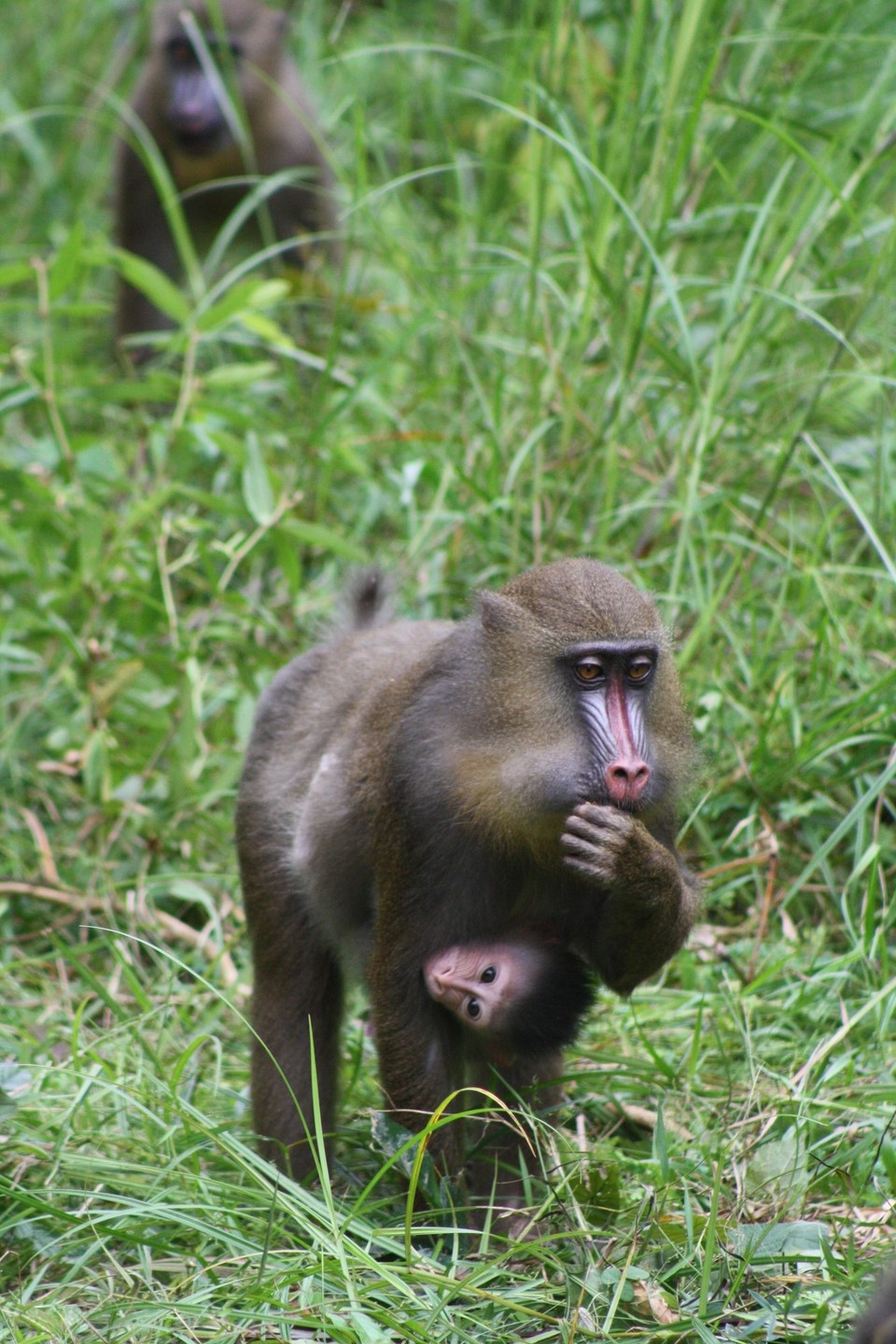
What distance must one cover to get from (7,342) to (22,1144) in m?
4.08

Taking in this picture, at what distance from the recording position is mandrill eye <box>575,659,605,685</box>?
272cm

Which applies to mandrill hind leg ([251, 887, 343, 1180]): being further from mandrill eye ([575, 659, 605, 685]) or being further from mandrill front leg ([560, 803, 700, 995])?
mandrill eye ([575, 659, 605, 685])

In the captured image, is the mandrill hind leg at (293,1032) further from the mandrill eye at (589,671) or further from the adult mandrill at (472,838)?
the mandrill eye at (589,671)

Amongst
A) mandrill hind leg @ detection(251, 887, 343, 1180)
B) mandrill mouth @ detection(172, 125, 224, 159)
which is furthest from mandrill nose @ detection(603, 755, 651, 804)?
mandrill mouth @ detection(172, 125, 224, 159)

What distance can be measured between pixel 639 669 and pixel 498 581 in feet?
5.94

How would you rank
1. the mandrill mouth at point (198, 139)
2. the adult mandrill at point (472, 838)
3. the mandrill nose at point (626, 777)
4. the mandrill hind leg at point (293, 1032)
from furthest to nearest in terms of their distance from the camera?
the mandrill mouth at point (198, 139) < the mandrill hind leg at point (293, 1032) < the adult mandrill at point (472, 838) < the mandrill nose at point (626, 777)

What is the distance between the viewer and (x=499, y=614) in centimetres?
285

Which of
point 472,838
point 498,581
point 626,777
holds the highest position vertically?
point 626,777

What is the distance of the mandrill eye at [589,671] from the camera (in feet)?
8.93

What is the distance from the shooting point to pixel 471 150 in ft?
24.9

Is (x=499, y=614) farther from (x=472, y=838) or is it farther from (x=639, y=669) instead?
(x=472, y=838)

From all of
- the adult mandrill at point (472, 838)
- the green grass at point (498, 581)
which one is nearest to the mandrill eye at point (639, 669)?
the adult mandrill at point (472, 838)

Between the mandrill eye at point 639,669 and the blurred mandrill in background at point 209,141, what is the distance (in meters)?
A: 4.80

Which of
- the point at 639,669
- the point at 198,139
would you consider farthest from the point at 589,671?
the point at 198,139
